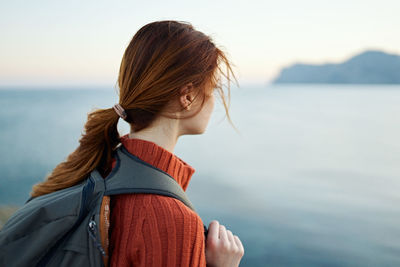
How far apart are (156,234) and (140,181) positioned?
0.53 feet

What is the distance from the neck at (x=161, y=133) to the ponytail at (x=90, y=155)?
0.46 feet

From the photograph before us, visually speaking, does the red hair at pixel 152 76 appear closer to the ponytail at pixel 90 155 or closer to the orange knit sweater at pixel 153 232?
the ponytail at pixel 90 155

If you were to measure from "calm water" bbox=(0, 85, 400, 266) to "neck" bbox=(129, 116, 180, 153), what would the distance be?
1.01 feet

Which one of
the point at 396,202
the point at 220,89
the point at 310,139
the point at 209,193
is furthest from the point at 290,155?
the point at 220,89

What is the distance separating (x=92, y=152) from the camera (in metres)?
1.28

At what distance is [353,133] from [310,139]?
3014mm

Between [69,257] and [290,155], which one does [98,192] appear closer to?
[69,257]

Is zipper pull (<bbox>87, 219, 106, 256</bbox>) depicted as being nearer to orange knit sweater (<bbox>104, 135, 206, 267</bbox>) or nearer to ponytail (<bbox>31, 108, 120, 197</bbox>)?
orange knit sweater (<bbox>104, 135, 206, 267</bbox>)

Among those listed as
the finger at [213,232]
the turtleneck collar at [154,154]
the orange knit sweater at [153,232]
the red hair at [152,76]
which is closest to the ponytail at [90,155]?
the red hair at [152,76]

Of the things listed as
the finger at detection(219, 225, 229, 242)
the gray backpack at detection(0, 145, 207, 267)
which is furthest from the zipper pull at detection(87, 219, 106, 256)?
the finger at detection(219, 225, 229, 242)

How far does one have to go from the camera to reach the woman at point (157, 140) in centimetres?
94

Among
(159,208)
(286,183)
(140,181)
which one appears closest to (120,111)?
(140,181)

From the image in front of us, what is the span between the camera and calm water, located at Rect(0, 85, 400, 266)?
8.23 meters

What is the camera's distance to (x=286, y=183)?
43.7 ft
